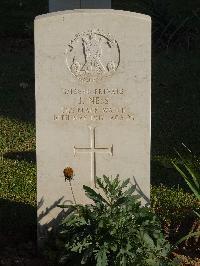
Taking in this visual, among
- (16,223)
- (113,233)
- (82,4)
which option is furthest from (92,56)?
(82,4)

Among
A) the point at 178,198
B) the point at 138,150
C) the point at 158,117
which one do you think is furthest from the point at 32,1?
the point at 138,150

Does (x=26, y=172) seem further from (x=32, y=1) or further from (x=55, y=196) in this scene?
(x=32, y=1)

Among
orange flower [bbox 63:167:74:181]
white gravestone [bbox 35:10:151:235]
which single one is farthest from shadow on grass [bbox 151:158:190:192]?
orange flower [bbox 63:167:74:181]

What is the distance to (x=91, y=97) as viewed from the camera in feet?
14.5

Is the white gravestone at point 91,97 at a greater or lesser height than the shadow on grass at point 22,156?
greater

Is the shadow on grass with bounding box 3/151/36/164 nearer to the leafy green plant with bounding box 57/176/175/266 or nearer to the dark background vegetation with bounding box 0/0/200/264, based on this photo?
the dark background vegetation with bounding box 0/0/200/264

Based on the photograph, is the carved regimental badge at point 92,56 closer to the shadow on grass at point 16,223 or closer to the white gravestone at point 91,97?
the white gravestone at point 91,97

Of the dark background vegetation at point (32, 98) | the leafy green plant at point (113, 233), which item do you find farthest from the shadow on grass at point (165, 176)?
the leafy green plant at point (113, 233)

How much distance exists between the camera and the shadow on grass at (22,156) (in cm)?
655

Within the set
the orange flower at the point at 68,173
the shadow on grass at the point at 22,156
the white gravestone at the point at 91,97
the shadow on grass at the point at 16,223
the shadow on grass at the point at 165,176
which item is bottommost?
the shadow on grass at the point at 16,223

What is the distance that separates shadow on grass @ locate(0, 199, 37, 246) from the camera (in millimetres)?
4809

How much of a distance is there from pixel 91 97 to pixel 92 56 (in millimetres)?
270

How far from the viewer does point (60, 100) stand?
14.5 feet

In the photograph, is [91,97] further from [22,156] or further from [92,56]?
[22,156]
